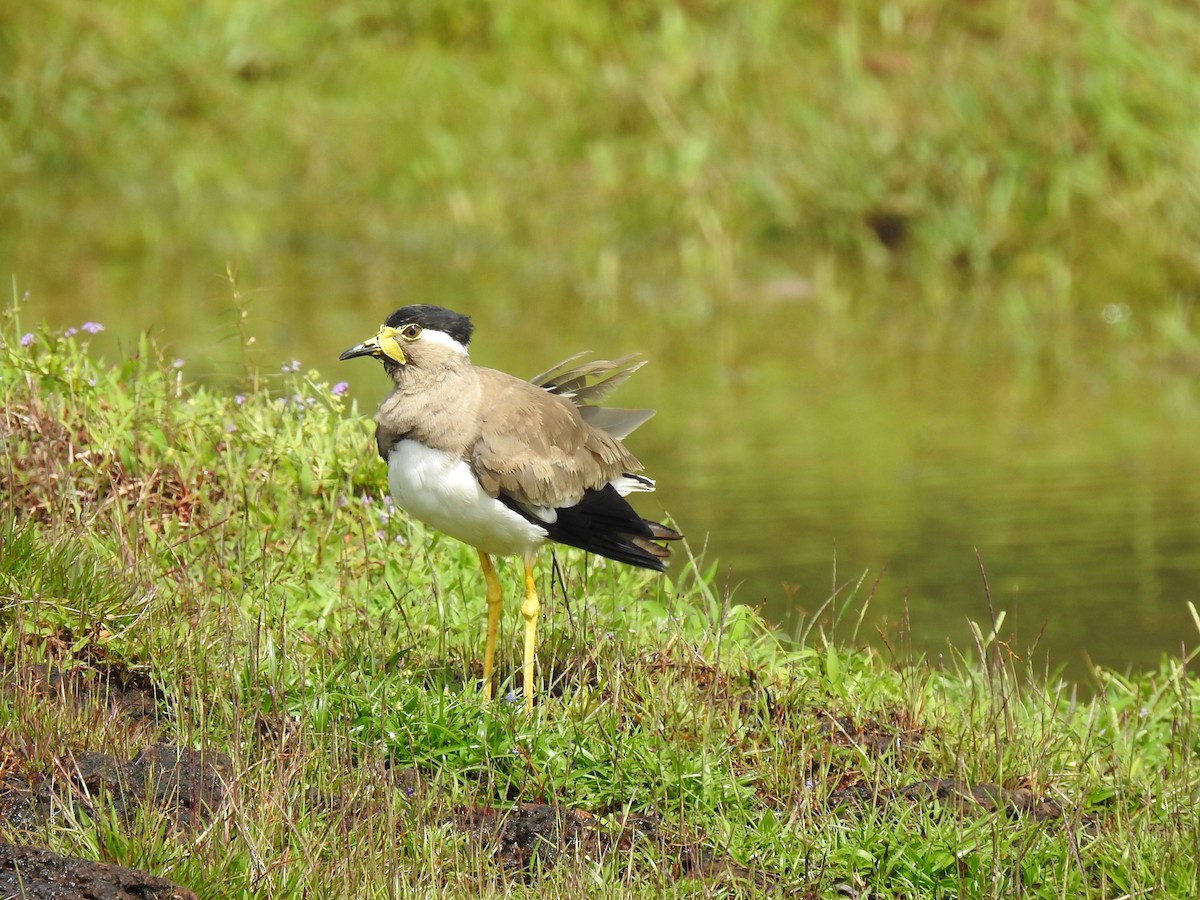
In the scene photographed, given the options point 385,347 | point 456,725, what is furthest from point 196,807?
point 385,347

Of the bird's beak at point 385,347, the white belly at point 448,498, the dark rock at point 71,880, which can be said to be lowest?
the dark rock at point 71,880

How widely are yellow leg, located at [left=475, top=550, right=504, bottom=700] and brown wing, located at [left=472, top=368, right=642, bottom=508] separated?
1.13 feet

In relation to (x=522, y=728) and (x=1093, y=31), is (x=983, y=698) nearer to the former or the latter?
(x=522, y=728)

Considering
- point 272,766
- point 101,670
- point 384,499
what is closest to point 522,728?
point 272,766

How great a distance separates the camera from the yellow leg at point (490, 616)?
4465 millimetres

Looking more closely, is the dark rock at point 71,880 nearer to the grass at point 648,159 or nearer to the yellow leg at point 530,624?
the yellow leg at point 530,624

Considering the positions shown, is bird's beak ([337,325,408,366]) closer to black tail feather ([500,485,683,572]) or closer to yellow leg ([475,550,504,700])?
black tail feather ([500,485,683,572])

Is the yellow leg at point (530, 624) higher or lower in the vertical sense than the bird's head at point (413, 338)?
lower

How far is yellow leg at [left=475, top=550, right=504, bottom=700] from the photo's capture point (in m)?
4.46

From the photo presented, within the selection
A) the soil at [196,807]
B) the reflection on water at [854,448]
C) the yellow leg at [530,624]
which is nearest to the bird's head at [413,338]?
the yellow leg at [530,624]

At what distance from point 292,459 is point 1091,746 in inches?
97.7

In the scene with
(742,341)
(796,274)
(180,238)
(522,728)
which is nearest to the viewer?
(522,728)

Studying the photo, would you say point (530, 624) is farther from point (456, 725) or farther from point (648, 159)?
point (648, 159)

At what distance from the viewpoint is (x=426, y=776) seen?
4.08 m
